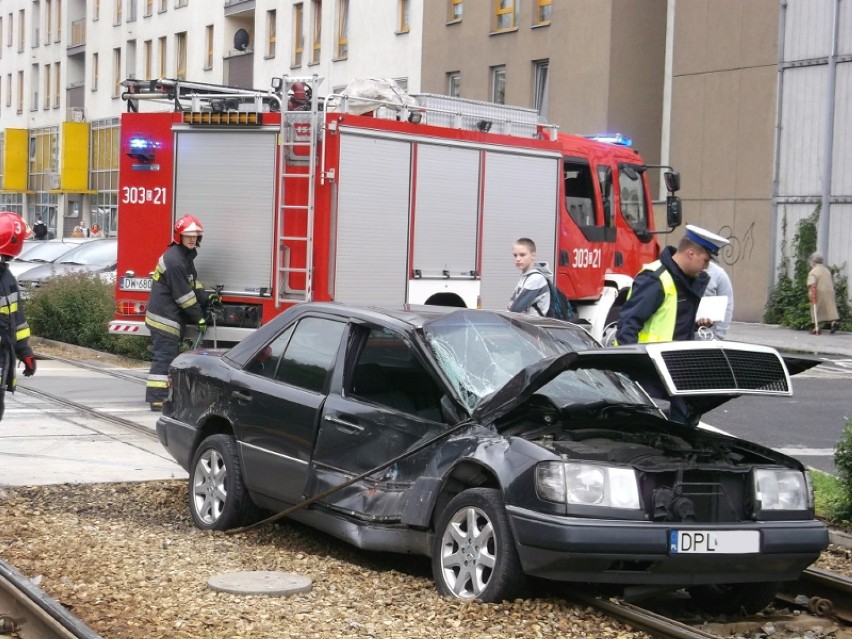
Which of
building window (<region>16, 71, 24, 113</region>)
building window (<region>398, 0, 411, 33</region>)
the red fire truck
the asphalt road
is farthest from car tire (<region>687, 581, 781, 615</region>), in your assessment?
building window (<region>16, 71, 24, 113</region>)

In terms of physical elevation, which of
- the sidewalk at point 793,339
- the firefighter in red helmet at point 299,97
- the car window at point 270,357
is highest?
the firefighter in red helmet at point 299,97

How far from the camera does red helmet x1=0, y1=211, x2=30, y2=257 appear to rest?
9055 mm

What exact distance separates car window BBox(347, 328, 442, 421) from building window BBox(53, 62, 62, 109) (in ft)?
203

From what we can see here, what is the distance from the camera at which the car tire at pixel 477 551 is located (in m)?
6.10

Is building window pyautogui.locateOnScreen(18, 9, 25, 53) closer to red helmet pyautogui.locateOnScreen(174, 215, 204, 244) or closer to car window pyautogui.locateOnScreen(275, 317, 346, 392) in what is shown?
red helmet pyautogui.locateOnScreen(174, 215, 204, 244)

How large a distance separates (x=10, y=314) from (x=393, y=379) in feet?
10.5

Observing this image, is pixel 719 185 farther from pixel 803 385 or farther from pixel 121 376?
pixel 121 376

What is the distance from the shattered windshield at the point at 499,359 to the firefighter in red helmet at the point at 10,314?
3.22 meters

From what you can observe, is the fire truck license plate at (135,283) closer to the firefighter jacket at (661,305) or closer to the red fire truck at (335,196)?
the red fire truck at (335,196)

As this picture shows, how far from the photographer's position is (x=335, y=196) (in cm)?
1393

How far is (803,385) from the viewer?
62.3ft

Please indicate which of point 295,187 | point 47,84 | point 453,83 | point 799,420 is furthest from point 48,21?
point 799,420

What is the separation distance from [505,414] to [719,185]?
26346mm

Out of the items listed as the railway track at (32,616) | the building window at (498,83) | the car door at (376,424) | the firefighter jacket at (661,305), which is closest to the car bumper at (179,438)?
the car door at (376,424)
